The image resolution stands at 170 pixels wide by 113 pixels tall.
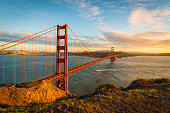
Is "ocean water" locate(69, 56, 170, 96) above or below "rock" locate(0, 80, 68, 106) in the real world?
below

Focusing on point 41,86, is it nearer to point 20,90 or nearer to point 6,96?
point 20,90

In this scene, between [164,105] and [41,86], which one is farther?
[41,86]

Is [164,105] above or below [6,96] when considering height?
below

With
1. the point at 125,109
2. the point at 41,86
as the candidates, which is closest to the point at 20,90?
the point at 41,86

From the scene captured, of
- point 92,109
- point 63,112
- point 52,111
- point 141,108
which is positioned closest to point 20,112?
point 52,111

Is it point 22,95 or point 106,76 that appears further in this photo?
point 106,76

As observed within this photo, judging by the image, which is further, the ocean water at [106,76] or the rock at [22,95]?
the ocean water at [106,76]

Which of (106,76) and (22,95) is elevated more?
(22,95)

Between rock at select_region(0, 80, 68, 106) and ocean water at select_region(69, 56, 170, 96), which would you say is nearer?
rock at select_region(0, 80, 68, 106)

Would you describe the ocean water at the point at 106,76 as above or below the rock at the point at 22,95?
below

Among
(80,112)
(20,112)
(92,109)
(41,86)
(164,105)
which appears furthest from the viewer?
(41,86)

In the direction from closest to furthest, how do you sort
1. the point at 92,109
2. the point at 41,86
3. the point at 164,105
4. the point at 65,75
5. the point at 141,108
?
the point at 92,109
the point at 141,108
the point at 164,105
the point at 41,86
the point at 65,75
